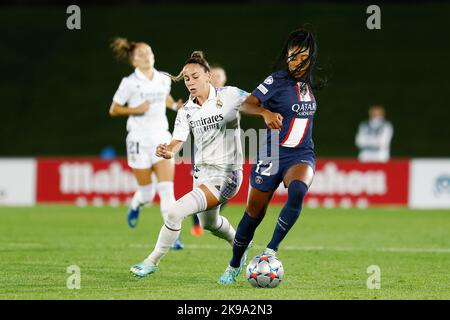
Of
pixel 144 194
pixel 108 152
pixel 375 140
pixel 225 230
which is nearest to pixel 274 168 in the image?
pixel 225 230

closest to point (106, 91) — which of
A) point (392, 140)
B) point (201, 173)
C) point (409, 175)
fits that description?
point (392, 140)

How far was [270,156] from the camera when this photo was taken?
842 centimetres

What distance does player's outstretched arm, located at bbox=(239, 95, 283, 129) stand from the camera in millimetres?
8094

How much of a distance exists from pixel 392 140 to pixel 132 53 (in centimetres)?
1600

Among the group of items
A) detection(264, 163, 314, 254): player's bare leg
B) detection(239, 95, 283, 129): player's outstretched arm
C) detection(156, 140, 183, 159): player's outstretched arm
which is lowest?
detection(264, 163, 314, 254): player's bare leg

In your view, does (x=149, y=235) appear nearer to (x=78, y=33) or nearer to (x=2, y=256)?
(x=2, y=256)

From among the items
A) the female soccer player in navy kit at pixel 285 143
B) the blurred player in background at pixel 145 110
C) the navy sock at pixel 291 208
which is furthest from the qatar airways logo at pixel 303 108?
the blurred player in background at pixel 145 110

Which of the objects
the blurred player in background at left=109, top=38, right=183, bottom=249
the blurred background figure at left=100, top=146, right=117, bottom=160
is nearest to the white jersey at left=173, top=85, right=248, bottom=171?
the blurred player in background at left=109, top=38, right=183, bottom=249

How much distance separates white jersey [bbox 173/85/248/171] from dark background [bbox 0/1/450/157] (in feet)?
58.2

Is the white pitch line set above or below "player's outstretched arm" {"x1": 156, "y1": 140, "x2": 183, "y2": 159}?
below

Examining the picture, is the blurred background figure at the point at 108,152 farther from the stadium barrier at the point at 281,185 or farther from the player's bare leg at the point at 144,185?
the player's bare leg at the point at 144,185

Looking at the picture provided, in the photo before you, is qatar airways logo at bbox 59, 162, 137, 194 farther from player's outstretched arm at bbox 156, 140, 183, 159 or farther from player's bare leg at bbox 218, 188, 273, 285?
player's bare leg at bbox 218, 188, 273, 285

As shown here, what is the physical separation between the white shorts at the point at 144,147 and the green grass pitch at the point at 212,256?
43.2 inches
